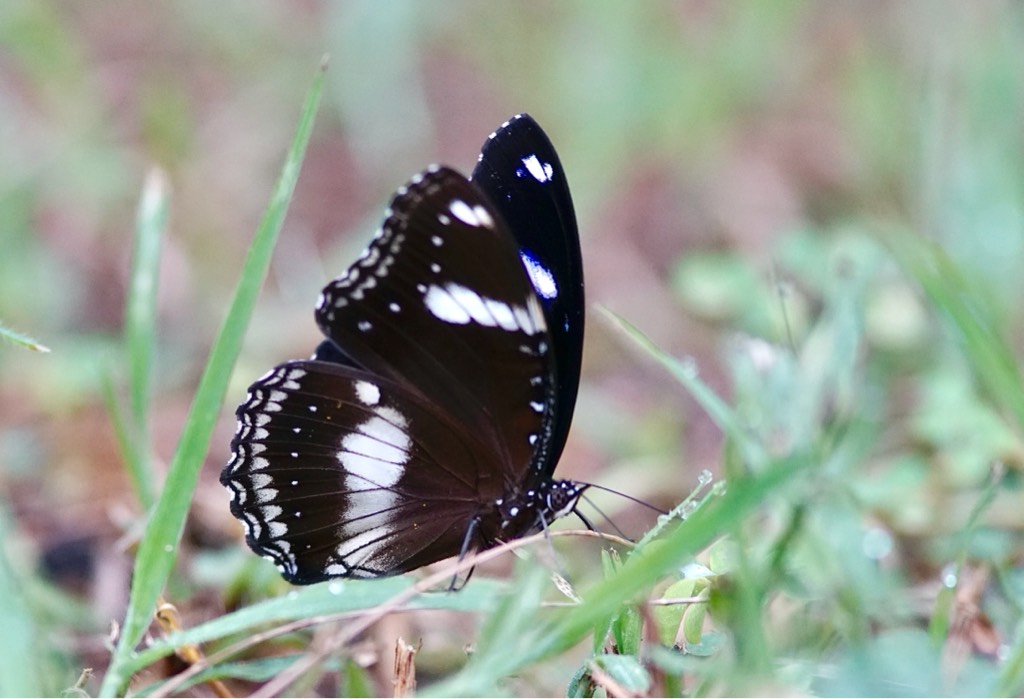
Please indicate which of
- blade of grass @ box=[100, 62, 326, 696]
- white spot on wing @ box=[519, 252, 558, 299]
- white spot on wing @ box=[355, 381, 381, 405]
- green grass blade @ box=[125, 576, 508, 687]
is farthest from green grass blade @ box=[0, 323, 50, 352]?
white spot on wing @ box=[519, 252, 558, 299]

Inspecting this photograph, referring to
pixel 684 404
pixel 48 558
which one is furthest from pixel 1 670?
pixel 684 404

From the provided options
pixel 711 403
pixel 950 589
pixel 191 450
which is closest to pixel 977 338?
pixel 950 589

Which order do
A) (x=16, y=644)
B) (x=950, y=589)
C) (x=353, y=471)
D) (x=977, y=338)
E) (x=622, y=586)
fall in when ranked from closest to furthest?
(x=622, y=586) < (x=16, y=644) < (x=950, y=589) < (x=977, y=338) < (x=353, y=471)

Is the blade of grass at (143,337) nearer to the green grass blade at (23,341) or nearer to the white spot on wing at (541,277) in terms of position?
the green grass blade at (23,341)

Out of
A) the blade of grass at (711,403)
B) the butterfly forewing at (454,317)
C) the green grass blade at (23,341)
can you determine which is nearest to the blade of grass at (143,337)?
the butterfly forewing at (454,317)

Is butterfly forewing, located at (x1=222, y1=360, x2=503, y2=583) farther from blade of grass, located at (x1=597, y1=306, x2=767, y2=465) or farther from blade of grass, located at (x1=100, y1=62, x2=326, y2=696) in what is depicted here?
blade of grass, located at (x1=597, y1=306, x2=767, y2=465)

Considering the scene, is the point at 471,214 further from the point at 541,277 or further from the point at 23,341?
the point at 23,341
